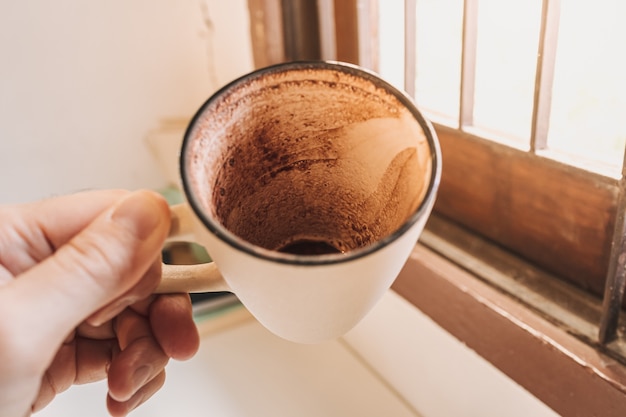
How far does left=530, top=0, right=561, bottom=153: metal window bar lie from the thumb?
0.41 metres

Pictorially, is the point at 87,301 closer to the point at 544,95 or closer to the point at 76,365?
the point at 76,365

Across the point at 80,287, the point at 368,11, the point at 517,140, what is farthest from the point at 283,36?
the point at 80,287

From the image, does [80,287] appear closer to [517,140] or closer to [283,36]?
[517,140]

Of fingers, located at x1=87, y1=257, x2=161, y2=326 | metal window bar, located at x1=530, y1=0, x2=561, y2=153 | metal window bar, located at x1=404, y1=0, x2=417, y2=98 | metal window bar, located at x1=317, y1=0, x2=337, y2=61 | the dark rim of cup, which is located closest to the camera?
the dark rim of cup

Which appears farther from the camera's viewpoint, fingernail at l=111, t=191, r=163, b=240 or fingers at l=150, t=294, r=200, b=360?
fingers at l=150, t=294, r=200, b=360

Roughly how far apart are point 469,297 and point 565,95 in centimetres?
24

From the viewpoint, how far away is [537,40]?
1.97 feet

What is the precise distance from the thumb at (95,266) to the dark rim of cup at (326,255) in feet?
0.23

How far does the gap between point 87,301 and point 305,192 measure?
0.19 metres

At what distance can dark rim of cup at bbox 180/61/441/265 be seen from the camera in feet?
1.04

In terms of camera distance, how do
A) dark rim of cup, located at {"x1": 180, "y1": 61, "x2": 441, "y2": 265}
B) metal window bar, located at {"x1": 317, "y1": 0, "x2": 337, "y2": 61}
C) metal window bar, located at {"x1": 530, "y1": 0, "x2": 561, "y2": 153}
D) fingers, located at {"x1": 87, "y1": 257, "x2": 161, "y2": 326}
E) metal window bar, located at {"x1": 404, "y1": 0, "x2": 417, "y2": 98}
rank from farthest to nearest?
1. metal window bar, located at {"x1": 317, "y1": 0, "x2": 337, "y2": 61}
2. metal window bar, located at {"x1": 404, "y1": 0, "x2": 417, "y2": 98}
3. metal window bar, located at {"x1": 530, "y1": 0, "x2": 561, "y2": 153}
4. fingers, located at {"x1": 87, "y1": 257, "x2": 161, "y2": 326}
5. dark rim of cup, located at {"x1": 180, "y1": 61, "x2": 441, "y2": 265}

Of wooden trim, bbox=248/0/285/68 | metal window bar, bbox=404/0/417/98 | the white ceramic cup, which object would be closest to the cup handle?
the white ceramic cup

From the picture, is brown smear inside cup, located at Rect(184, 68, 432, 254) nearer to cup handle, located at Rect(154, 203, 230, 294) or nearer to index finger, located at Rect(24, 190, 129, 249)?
cup handle, located at Rect(154, 203, 230, 294)

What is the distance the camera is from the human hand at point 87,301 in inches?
14.6
